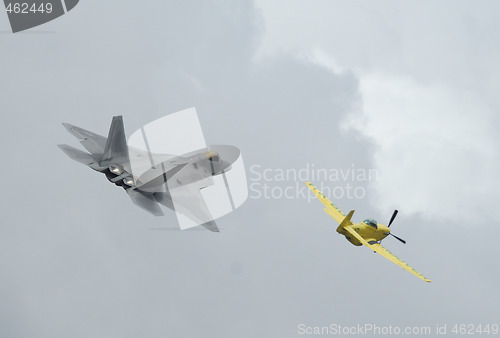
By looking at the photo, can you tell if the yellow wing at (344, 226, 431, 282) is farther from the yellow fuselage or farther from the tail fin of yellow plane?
the yellow fuselage

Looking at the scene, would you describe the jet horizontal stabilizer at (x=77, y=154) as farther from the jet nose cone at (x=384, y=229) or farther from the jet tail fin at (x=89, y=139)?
the jet nose cone at (x=384, y=229)

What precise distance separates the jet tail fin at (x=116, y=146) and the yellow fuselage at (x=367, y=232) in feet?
71.7

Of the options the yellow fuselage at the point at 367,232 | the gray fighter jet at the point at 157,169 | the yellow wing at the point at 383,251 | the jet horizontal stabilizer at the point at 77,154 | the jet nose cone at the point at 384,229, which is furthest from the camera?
the jet nose cone at the point at 384,229

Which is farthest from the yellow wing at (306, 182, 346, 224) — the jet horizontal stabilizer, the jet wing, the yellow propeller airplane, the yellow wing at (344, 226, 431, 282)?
the jet horizontal stabilizer

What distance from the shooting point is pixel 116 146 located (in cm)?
6066

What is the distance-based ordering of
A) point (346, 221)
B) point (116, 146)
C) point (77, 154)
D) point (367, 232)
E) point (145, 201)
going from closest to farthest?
point (145, 201) < point (346, 221) < point (116, 146) < point (367, 232) < point (77, 154)

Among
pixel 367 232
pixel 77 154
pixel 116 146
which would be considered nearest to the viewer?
pixel 116 146

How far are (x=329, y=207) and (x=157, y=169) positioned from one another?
1817cm

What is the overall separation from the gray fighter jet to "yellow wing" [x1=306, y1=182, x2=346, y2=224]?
9.39 m

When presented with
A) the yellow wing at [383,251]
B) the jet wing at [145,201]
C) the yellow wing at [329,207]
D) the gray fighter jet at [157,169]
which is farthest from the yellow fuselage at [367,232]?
the jet wing at [145,201]

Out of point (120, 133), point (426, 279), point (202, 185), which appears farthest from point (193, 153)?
point (426, 279)

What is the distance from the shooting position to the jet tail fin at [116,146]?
196ft

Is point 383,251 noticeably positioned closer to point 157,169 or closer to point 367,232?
point 367,232

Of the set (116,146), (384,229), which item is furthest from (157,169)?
(384,229)
